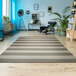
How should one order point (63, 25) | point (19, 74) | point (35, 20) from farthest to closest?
point (35, 20) → point (63, 25) → point (19, 74)

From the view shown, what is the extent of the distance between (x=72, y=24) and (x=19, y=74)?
13.4 feet

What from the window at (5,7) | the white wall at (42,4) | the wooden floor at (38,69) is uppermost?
the white wall at (42,4)

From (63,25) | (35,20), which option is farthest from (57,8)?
(63,25)

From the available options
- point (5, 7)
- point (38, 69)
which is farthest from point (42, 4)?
point (38, 69)

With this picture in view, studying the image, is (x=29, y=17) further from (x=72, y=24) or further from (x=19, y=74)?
(x=19, y=74)

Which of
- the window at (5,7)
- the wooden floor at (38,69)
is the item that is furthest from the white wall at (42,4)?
the wooden floor at (38,69)

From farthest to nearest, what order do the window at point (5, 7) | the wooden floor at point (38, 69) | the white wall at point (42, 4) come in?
the white wall at point (42, 4)
the window at point (5, 7)
the wooden floor at point (38, 69)

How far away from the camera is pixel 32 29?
1161 centimetres

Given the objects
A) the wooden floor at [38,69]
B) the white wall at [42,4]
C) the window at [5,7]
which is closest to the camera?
the wooden floor at [38,69]

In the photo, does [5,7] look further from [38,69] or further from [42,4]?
[38,69]

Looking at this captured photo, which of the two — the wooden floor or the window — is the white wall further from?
the wooden floor

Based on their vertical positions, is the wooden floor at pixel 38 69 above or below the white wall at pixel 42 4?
below

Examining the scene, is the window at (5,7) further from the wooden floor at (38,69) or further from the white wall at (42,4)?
the wooden floor at (38,69)

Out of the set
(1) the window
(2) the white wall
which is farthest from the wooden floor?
(2) the white wall
